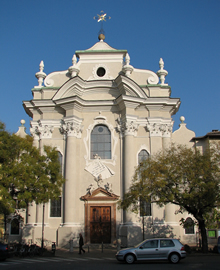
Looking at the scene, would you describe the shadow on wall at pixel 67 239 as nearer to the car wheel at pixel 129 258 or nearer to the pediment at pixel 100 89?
the car wheel at pixel 129 258

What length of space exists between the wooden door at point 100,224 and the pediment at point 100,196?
74 centimetres

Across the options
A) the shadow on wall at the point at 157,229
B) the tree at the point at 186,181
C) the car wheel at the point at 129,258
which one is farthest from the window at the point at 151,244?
the shadow on wall at the point at 157,229

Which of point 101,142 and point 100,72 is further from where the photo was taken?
point 100,72

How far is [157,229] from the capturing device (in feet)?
84.7

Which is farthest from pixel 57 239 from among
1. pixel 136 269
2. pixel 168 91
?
pixel 168 91

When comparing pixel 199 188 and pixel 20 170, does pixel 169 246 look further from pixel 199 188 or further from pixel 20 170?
pixel 20 170

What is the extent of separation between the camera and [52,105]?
2897 cm

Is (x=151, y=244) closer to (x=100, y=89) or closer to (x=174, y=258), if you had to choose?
(x=174, y=258)

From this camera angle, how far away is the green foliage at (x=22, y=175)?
20.0m

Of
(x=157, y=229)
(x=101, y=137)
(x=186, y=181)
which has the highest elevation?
(x=101, y=137)

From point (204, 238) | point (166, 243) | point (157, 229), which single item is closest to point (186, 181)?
point (204, 238)

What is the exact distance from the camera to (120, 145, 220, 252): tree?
1941 centimetres

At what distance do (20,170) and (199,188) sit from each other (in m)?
10.7

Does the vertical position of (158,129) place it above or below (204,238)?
above
